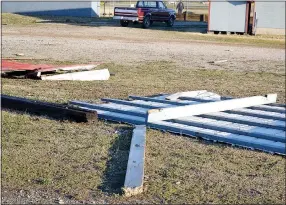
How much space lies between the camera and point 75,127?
23.5 feet

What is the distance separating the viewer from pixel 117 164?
5531mm

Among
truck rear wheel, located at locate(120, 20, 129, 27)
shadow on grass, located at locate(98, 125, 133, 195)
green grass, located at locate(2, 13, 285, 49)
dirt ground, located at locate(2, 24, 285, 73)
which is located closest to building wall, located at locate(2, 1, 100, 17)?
green grass, located at locate(2, 13, 285, 49)

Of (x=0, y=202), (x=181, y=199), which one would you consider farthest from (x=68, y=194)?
(x=181, y=199)

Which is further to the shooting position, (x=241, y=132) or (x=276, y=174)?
(x=241, y=132)

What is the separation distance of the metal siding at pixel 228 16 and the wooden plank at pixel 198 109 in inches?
949

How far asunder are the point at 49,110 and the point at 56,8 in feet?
138

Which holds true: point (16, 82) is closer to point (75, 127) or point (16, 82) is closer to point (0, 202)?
point (75, 127)

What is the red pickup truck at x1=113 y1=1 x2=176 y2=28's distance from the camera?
35312 mm

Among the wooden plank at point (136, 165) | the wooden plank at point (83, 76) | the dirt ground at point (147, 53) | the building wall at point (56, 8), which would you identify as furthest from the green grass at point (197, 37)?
the wooden plank at point (136, 165)

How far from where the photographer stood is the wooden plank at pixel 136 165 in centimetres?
467

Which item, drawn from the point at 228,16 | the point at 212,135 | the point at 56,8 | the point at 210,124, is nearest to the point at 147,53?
the point at 210,124

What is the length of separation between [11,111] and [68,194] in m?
3.60

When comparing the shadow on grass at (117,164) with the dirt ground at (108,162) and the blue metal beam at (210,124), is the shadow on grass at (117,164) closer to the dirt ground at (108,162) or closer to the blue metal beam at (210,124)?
the dirt ground at (108,162)

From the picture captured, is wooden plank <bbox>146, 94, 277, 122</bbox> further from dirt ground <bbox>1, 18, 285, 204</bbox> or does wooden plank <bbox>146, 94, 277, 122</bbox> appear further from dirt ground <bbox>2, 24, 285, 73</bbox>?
dirt ground <bbox>2, 24, 285, 73</bbox>
